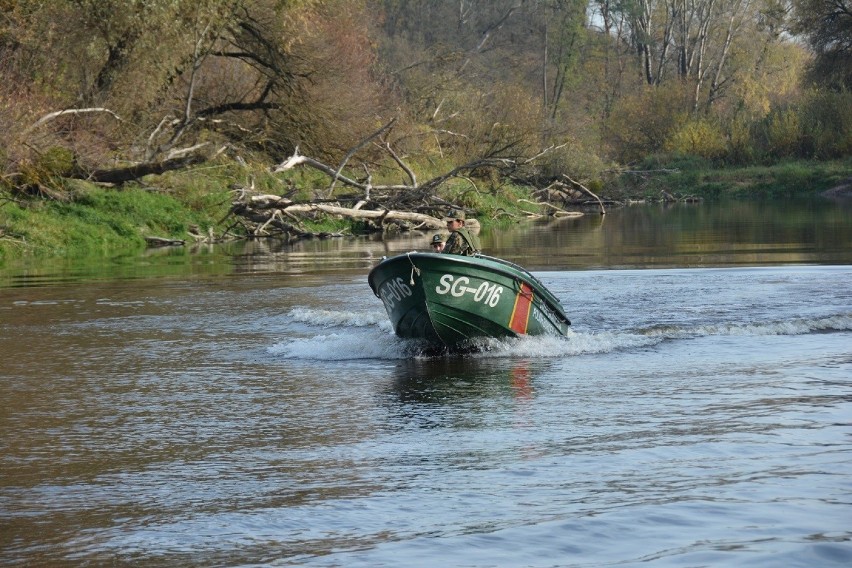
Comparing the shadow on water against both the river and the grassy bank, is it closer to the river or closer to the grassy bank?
the river

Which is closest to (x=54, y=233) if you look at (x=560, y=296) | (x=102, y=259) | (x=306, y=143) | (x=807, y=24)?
(x=102, y=259)

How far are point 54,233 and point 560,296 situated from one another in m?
15.2

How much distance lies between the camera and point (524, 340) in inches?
547

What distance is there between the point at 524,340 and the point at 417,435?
15.7ft

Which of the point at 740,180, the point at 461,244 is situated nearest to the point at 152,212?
the point at 461,244

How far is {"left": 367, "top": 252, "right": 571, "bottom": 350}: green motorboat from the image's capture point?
1315 centimetres

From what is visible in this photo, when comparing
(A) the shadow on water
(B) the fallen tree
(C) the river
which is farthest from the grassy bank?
(A) the shadow on water

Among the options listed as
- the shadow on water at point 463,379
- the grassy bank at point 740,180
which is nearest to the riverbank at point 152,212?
the shadow on water at point 463,379

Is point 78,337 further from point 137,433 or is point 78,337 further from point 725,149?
point 725,149

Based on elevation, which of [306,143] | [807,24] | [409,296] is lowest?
[409,296]

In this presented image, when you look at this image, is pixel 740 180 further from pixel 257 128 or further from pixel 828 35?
pixel 257 128

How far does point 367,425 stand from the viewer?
972 cm

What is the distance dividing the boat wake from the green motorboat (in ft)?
0.57

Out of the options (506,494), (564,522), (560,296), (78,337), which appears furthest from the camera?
(560,296)
